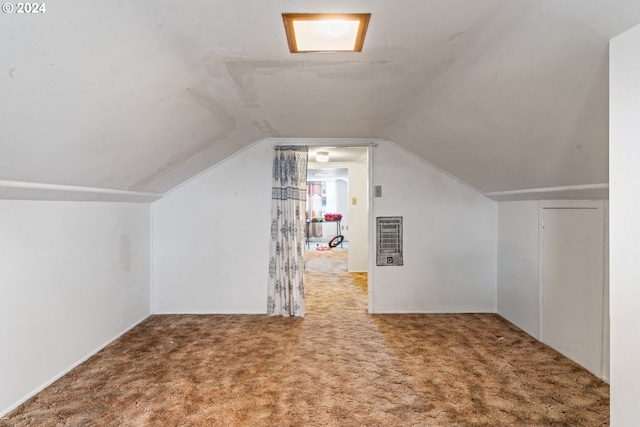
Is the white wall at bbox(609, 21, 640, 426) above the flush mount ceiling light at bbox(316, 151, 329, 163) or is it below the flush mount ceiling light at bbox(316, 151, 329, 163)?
below

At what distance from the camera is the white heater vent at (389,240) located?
149 inches

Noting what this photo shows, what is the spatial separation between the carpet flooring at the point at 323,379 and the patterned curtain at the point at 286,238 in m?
0.31

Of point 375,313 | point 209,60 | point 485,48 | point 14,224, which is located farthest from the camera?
point 375,313

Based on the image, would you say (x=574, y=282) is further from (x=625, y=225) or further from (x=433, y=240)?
(x=625, y=225)

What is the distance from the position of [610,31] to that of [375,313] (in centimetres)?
310

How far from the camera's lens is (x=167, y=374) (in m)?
2.40

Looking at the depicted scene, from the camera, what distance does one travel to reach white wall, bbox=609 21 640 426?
1.20 meters

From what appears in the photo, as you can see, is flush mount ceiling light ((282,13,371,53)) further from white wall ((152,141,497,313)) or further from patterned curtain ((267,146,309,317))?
white wall ((152,141,497,313))

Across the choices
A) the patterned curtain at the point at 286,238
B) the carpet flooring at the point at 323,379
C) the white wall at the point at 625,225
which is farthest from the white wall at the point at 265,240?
the white wall at the point at 625,225

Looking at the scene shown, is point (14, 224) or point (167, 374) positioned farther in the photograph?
point (167, 374)

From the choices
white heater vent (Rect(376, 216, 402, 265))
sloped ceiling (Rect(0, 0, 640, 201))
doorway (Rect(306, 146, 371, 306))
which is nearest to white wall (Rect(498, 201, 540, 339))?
sloped ceiling (Rect(0, 0, 640, 201))

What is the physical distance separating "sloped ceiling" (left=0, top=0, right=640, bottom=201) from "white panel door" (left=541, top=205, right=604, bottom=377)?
349 mm

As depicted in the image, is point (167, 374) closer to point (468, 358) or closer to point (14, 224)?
point (14, 224)

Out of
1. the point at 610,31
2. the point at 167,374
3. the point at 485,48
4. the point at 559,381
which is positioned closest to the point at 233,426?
the point at 167,374
